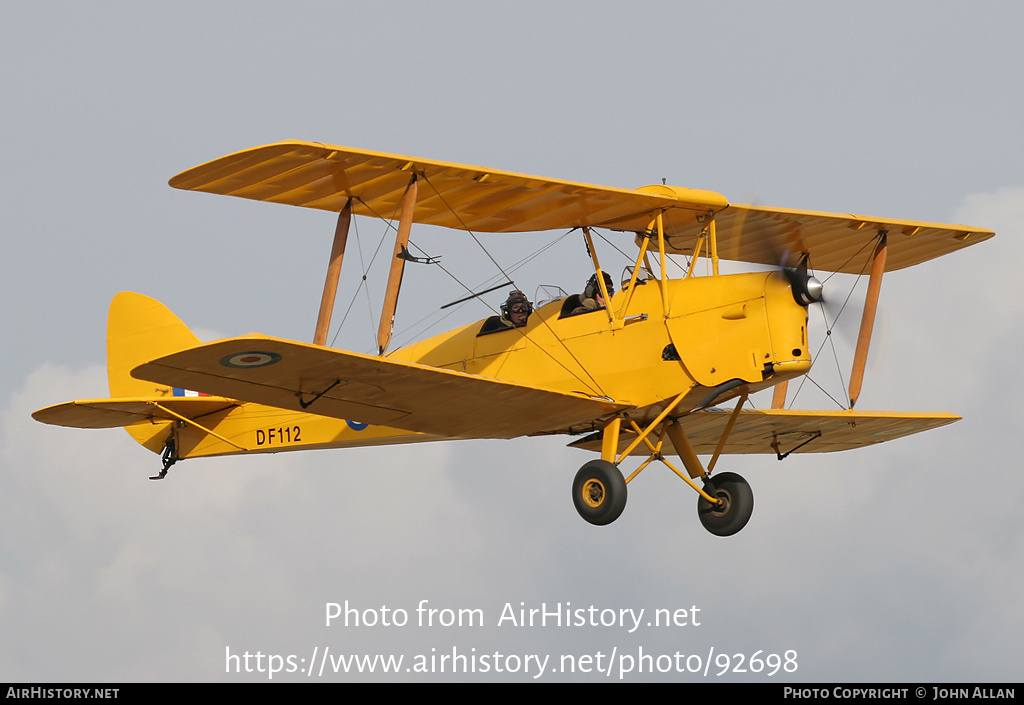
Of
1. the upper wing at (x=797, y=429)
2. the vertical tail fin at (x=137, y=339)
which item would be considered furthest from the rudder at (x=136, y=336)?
the upper wing at (x=797, y=429)

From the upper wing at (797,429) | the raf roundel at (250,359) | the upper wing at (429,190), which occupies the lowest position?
the upper wing at (797,429)

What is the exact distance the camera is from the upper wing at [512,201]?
13.5 meters

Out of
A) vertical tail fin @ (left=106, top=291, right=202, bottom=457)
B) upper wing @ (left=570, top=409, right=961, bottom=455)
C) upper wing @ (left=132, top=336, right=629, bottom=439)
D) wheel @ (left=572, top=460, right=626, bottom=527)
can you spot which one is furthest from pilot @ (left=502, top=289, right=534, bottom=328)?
vertical tail fin @ (left=106, top=291, right=202, bottom=457)

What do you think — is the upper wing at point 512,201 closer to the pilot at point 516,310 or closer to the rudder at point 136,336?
the pilot at point 516,310

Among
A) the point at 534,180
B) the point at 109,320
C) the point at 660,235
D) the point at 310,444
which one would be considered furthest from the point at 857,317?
the point at 109,320

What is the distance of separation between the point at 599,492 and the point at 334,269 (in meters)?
3.33

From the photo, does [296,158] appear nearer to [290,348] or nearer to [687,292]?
[290,348]

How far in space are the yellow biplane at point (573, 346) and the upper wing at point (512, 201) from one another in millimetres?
25

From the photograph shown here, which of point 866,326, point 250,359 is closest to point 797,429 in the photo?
point 866,326

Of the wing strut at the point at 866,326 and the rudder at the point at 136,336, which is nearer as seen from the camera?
the wing strut at the point at 866,326

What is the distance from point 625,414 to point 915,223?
4310 mm

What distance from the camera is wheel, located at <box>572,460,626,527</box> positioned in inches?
537

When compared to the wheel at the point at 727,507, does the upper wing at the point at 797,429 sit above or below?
above

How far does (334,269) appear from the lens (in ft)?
47.8
